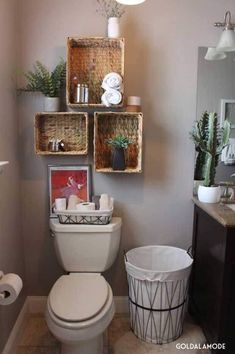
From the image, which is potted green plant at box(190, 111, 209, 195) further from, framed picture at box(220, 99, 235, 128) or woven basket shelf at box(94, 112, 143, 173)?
woven basket shelf at box(94, 112, 143, 173)

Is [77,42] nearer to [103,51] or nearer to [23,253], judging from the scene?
[103,51]

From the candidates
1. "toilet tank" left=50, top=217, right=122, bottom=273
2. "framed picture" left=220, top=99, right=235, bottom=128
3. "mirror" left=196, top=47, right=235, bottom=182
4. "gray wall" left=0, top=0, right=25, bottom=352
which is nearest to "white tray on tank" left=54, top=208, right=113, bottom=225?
"toilet tank" left=50, top=217, right=122, bottom=273

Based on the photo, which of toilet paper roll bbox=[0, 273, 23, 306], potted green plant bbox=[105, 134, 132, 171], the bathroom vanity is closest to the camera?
toilet paper roll bbox=[0, 273, 23, 306]

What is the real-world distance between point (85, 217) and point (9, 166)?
56cm

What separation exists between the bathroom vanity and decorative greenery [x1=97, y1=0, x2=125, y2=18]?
52.2 inches

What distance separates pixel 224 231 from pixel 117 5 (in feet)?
5.05

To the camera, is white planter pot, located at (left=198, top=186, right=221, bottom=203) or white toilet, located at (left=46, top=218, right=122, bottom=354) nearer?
white toilet, located at (left=46, top=218, right=122, bottom=354)

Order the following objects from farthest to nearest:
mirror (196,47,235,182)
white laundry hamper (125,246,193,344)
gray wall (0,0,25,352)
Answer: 1. mirror (196,47,235,182)
2. white laundry hamper (125,246,193,344)
3. gray wall (0,0,25,352)

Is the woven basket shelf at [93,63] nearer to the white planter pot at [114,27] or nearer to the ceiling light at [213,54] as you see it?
the white planter pot at [114,27]

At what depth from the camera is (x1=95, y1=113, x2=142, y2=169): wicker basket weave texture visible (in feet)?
6.49

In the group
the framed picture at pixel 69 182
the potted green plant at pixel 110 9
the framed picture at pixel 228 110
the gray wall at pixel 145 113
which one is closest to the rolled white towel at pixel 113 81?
the gray wall at pixel 145 113

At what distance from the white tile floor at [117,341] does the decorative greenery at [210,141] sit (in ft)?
3.22

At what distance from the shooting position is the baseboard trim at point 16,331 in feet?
5.48

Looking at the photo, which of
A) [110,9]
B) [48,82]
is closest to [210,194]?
[48,82]
